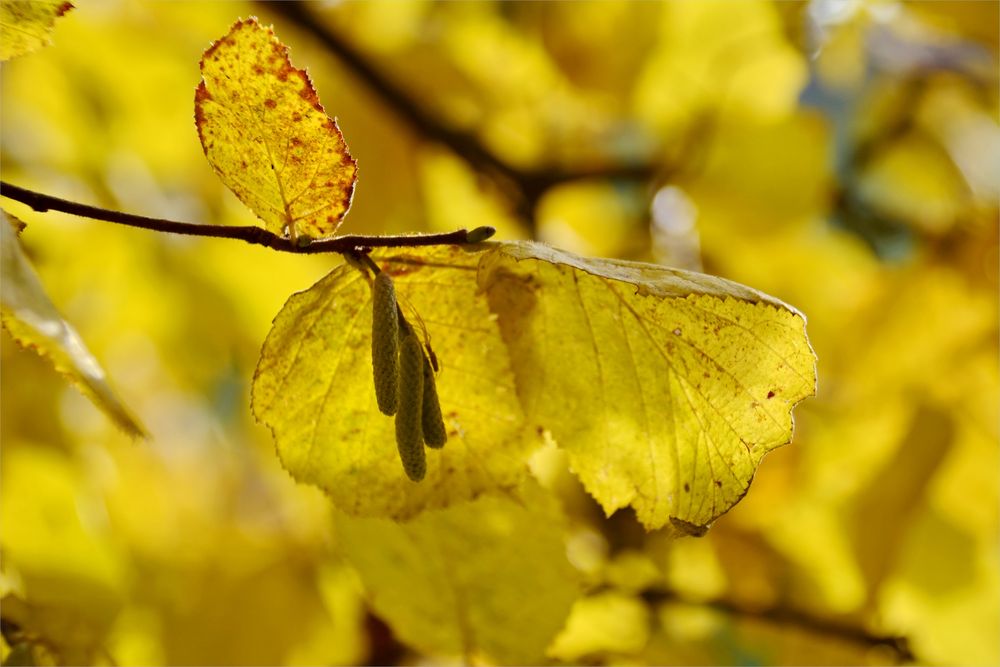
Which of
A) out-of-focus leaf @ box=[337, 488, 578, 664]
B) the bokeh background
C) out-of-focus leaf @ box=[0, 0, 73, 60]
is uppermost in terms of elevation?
the bokeh background

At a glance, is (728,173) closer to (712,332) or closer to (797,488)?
(797,488)

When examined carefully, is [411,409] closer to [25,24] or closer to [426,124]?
[25,24]

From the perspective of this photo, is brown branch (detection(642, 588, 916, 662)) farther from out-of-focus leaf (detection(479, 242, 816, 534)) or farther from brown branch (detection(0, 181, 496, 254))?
brown branch (detection(0, 181, 496, 254))

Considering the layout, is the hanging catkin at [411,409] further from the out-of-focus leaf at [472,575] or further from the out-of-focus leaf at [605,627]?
the out-of-focus leaf at [605,627]

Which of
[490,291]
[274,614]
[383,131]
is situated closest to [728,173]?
[383,131]

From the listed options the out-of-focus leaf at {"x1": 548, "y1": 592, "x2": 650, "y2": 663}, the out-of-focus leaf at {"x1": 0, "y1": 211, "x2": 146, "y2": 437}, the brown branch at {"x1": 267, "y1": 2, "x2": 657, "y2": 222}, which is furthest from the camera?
the brown branch at {"x1": 267, "y1": 2, "x2": 657, "y2": 222}

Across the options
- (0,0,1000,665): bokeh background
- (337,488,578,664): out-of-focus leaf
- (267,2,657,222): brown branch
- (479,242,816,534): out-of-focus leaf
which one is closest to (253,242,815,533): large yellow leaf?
(479,242,816,534): out-of-focus leaf

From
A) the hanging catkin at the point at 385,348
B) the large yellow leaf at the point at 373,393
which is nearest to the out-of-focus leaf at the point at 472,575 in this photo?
the large yellow leaf at the point at 373,393
